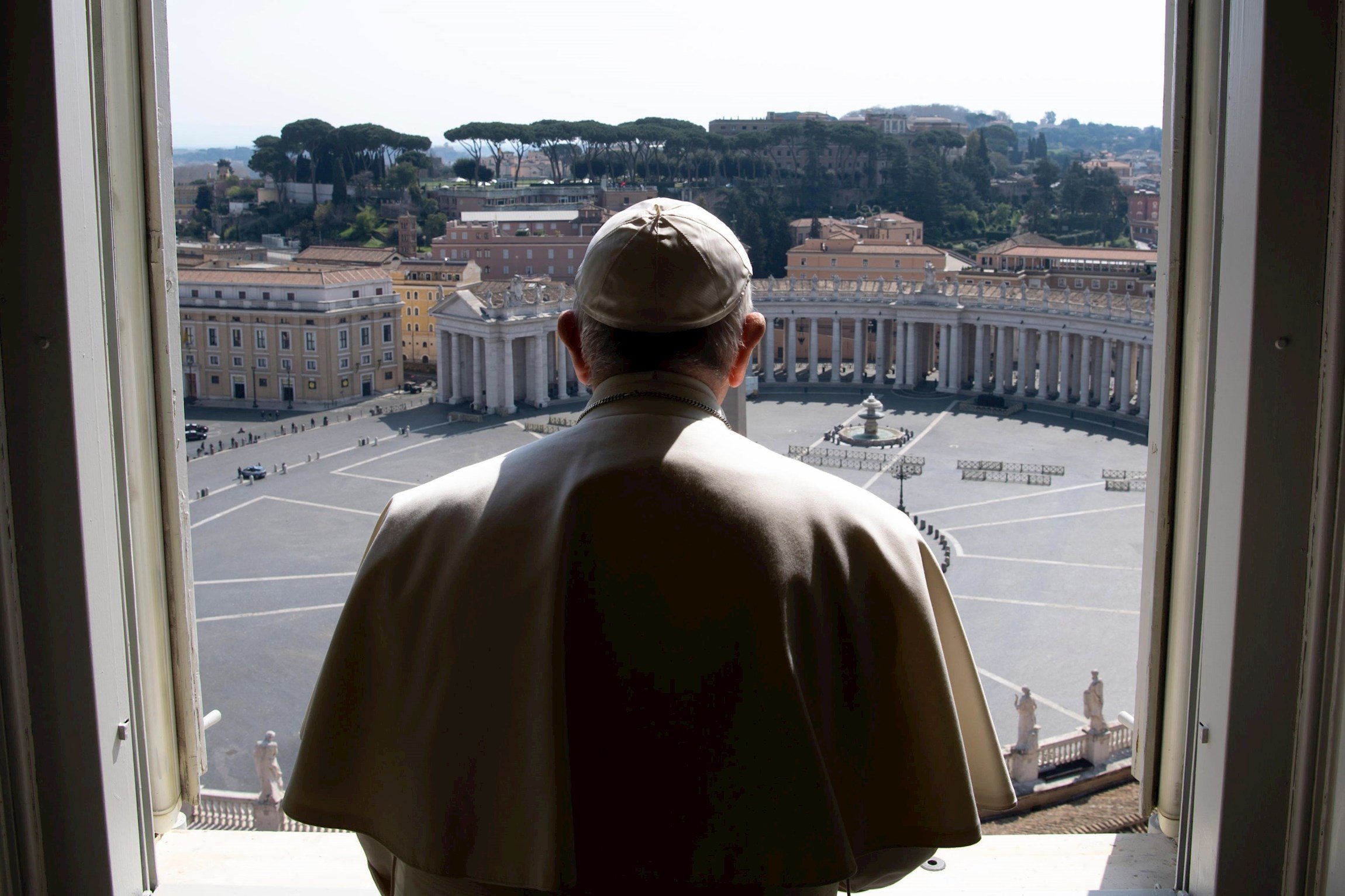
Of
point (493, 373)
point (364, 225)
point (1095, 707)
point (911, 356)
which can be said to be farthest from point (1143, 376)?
point (364, 225)

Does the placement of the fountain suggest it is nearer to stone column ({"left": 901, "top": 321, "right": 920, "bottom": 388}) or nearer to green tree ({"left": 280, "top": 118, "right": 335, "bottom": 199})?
stone column ({"left": 901, "top": 321, "right": 920, "bottom": 388})

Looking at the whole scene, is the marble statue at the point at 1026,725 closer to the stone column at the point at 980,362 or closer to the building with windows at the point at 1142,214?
the stone column at the point at 980,362

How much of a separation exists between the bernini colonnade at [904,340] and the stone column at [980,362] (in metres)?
0.04

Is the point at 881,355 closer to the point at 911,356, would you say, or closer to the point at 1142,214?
the point at 911,356

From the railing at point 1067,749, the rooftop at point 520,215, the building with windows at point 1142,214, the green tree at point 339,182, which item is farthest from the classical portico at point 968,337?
the railing at point 1067,749

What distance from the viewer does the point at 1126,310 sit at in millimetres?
32250

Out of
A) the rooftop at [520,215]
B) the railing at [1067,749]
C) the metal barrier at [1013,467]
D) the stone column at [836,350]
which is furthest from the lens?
the rooftop at [520,215]

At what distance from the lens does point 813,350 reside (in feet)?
127

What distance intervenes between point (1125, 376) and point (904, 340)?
676 cm

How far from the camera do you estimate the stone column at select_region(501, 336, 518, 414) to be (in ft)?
113

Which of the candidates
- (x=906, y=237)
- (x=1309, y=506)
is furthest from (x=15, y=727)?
(x=906, y=237)

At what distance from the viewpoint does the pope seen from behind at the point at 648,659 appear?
59.7 inches

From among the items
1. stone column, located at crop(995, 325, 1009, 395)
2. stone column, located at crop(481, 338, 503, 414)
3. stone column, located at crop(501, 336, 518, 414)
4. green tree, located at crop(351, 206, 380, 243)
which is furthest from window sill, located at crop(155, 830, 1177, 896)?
green tree, located at crop(351, 206, 380, 243)

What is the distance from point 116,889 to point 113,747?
25cm
